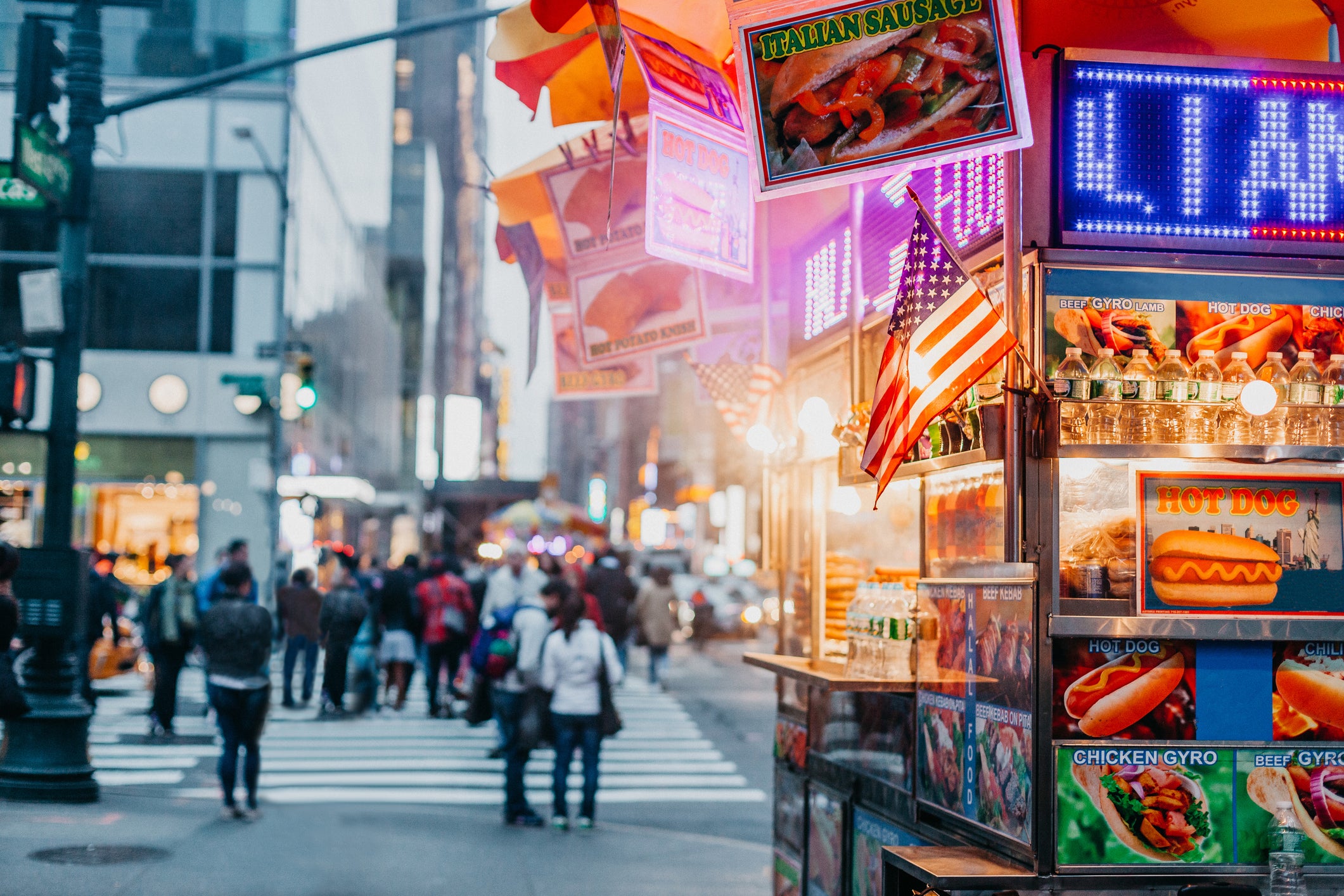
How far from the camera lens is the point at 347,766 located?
15.4m

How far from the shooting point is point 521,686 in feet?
40.7

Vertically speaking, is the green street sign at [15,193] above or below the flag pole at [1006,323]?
above

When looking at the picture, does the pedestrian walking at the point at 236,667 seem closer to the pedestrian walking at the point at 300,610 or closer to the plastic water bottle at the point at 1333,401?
the pedestrian walking at the point at 300,610

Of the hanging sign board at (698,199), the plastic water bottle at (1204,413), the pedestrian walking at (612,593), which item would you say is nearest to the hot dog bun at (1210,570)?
the plastic water bottle at (1204,413)

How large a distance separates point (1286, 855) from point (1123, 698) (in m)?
0.79

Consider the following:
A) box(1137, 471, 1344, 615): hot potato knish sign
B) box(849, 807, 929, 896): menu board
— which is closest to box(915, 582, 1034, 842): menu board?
box(849, 807, 929, 896): menu board

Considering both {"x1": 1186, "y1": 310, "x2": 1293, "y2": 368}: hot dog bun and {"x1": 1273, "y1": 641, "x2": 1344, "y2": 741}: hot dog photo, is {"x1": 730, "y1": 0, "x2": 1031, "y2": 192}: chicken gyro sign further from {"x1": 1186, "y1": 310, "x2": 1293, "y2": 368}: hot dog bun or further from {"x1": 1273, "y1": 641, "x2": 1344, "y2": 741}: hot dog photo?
{"x1": 1273, "y1": 641, "x2": 1344, "y2": 741}: hot dog photo

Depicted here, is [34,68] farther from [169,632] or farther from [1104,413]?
[1104,413]

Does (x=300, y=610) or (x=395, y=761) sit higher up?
(x=300, y=610)

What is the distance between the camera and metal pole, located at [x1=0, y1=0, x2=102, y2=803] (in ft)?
38.4

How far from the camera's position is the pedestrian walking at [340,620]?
18.5m

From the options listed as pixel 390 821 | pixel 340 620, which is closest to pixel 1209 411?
pixel 390 821

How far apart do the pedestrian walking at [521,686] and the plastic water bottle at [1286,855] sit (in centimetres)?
768

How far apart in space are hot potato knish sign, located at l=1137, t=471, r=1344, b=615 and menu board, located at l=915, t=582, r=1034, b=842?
0.52 m
